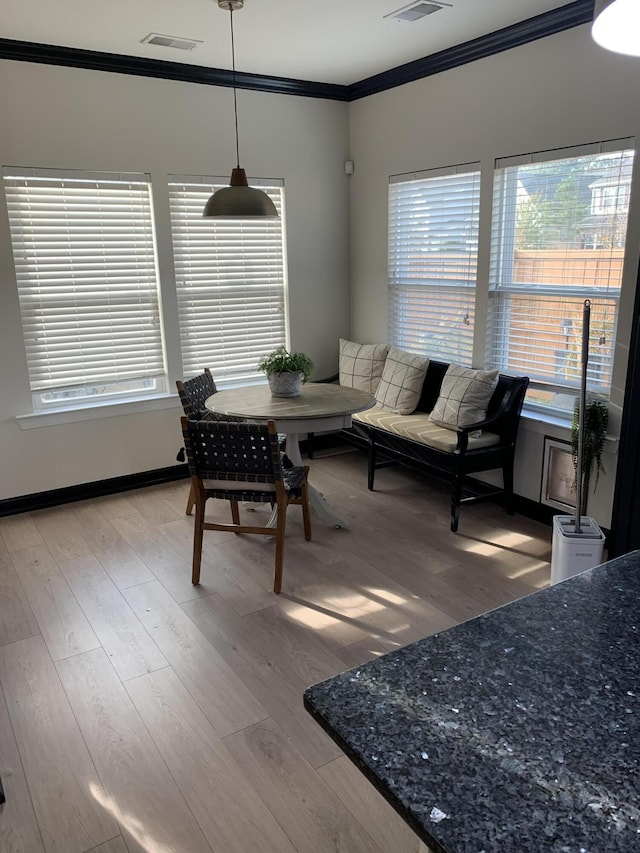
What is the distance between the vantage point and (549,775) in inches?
33.8

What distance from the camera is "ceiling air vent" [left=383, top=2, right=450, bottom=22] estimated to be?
10.8 ft

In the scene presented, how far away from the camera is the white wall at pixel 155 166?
3984mm

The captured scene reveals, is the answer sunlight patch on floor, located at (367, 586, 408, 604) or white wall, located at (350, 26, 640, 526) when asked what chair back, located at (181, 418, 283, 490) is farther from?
white wall, located at (350, 26, 640, 526)

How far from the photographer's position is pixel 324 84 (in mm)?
4914

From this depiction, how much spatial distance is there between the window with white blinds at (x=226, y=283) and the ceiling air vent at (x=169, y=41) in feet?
2.75

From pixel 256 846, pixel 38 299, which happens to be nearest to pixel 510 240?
pixel 38 299

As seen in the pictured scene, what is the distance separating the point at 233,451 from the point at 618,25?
2.44 m

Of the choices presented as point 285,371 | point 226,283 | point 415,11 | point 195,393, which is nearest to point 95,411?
point 195,393

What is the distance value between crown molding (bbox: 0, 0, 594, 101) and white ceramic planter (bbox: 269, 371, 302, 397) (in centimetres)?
220

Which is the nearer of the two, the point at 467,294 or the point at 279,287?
the point at 467,294

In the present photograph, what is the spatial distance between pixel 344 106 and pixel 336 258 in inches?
46.2

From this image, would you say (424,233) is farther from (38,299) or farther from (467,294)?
(38,299)

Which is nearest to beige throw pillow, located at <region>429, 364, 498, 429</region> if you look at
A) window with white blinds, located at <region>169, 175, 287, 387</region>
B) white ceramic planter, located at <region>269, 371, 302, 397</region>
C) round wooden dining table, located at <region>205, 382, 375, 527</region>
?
round wooden dining table, located at <region>205, 382, 375, 527</region>

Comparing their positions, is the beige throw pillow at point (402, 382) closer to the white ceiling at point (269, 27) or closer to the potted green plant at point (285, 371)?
the potted green plant at point (285, 371)
